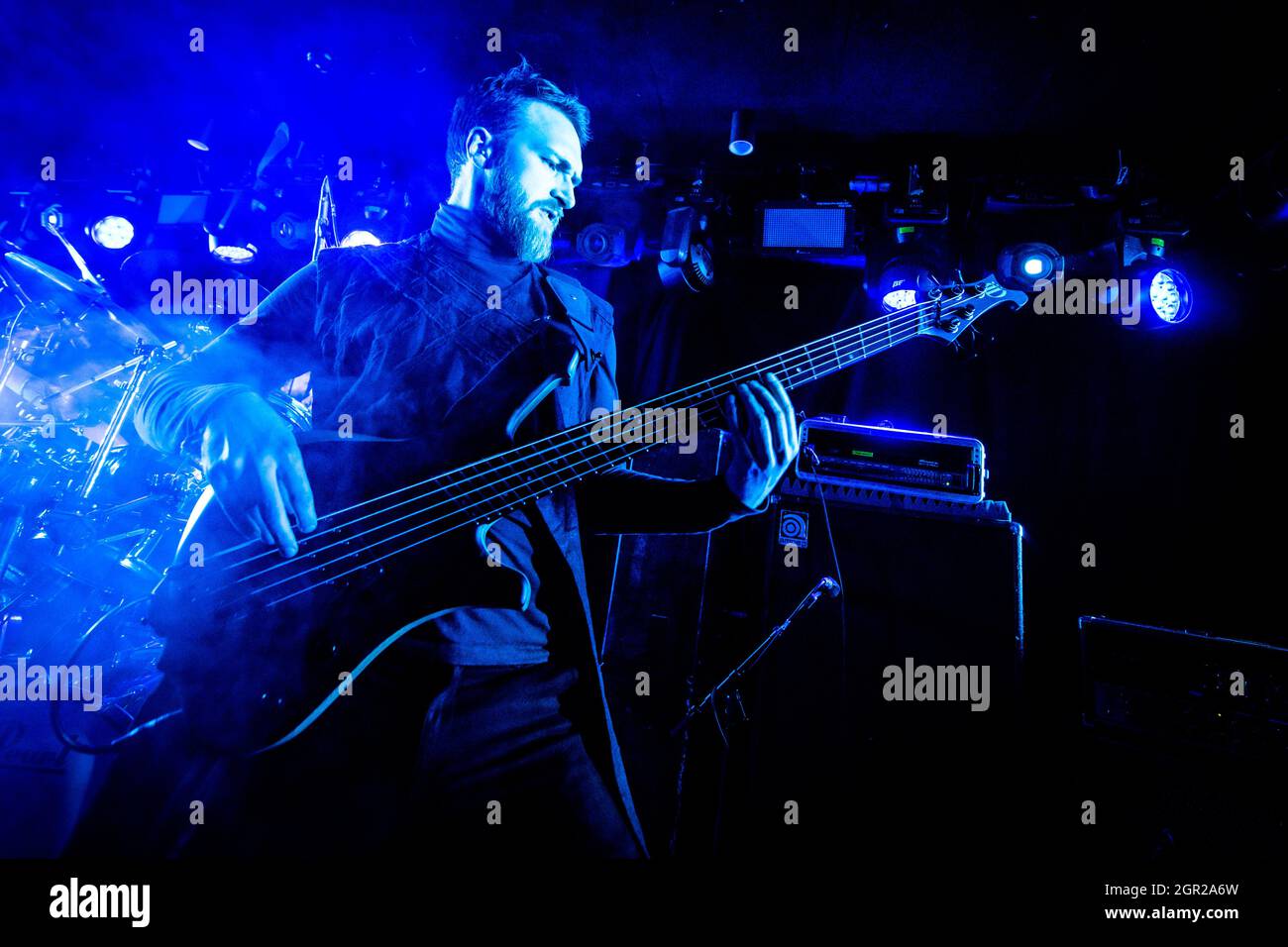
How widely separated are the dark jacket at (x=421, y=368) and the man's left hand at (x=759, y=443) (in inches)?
2.3

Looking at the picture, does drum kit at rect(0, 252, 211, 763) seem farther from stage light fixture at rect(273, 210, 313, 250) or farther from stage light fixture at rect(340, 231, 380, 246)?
stage light fixture at rect(340, 231, 380, 246)

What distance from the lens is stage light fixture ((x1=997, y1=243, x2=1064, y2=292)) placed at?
12.6ft

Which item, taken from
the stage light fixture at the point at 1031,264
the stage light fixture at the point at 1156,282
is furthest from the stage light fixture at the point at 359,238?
the stage light fixture at the point at 1156,282

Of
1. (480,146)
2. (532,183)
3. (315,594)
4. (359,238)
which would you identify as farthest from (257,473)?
(359,238)

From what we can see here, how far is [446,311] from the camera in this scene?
5.77ft

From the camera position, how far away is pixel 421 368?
1.65m

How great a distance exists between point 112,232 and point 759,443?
5192 mm

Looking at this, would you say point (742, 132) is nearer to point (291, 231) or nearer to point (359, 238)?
point (359, 238)

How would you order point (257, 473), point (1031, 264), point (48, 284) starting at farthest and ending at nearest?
point (48, 284) < point (1031, 264) < point (257, 473)

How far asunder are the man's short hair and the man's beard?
167mm

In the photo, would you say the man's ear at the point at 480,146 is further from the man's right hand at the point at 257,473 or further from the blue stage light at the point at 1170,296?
the blue stage light at the point at 1170,296

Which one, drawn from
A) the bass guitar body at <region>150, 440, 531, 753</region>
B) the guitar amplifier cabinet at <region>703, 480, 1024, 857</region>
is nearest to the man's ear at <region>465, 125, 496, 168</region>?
the bass guitar body at <region>150, 440, 531, 753</region>
